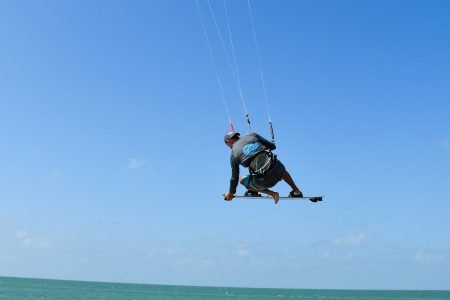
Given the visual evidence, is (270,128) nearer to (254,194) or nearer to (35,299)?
Answer: (254,194)

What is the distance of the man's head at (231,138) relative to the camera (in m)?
10.2

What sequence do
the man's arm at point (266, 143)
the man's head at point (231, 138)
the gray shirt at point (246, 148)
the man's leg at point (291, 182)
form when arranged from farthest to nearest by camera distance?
the man's leg at point (291, 182) < the man's head at point (231, 138) < the man's arm at point (266, 143) < the gray shirt at point (246, 148)

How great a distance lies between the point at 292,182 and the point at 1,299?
68774 mm

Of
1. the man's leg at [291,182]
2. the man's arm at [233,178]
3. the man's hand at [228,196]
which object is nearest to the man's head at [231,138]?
the man's arm at [233,178]

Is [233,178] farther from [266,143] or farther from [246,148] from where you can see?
[266,143]

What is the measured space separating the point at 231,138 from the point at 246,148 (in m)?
0.50

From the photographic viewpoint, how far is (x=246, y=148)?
9.89 metres

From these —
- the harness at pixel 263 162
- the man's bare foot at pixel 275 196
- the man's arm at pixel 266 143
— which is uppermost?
the man's arm at pixel 266 143

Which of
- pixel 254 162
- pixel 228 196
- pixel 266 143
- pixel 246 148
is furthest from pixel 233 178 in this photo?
pixel 266 143

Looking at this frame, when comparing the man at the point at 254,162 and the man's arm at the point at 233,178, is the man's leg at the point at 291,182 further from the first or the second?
the man's arm at the point at 233,178

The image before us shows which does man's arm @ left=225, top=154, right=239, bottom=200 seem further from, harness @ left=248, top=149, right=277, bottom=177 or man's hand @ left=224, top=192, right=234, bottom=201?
harness @ left=248, top=149, right=277, bottom=177

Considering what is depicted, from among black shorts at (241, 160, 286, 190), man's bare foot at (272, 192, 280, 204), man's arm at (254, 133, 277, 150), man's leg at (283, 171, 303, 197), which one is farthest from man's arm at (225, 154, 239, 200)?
man's leg at (283, 171, 303, 197)

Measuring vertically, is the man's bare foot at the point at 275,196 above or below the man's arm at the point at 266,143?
below

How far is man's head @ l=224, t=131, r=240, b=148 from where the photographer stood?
33.6 ft
